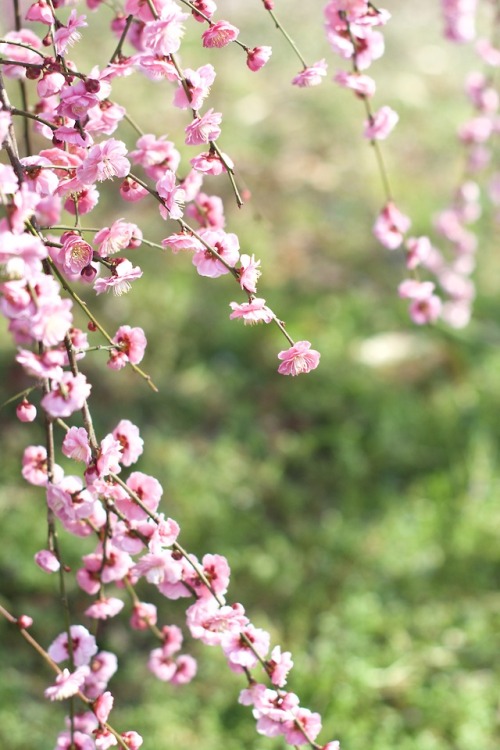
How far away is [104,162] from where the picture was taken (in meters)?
1.06

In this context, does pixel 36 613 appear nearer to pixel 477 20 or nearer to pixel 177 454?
pixel 177 454

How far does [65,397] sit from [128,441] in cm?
26

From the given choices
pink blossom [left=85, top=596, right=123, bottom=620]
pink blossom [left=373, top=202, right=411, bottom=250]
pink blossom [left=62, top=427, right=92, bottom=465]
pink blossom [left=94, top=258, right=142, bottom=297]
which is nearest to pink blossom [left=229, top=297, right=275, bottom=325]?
pink blossom [left=94, top=258, right=142, bottom=297]

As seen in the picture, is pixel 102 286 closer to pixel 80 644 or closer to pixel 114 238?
pixel 114 238

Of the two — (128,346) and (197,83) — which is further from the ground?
(197,83)

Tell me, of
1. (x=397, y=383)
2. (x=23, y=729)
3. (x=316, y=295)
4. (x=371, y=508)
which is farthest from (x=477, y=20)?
(x=23, y=729)

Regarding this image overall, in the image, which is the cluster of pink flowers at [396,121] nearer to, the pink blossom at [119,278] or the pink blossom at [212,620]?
the pink blossom at [119,278]

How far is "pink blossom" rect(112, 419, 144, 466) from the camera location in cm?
119

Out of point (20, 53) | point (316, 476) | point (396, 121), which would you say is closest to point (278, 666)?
point (396, 121)

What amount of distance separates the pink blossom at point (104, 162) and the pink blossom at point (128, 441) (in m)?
0.33

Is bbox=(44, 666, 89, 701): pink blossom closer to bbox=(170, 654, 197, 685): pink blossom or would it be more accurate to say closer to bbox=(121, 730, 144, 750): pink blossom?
bbox=(121, 730, 144, 750): pink blossom

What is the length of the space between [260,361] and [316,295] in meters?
0.55

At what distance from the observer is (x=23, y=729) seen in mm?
2193

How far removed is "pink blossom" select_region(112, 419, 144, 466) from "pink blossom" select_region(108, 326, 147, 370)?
0.08m
